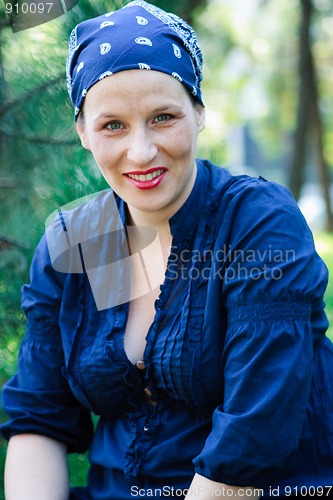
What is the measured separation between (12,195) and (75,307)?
2.13 feet

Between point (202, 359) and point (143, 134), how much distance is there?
0.52 meters

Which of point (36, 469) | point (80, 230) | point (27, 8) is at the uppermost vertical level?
point (27, 8)

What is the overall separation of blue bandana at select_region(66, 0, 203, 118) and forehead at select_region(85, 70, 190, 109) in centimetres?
1

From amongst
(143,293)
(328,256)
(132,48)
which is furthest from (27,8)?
(328,256)

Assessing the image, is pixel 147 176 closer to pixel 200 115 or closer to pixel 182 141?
pixel 182 141

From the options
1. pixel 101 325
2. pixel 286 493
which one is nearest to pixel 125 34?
pixel 101 325

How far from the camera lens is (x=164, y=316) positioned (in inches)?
68.5

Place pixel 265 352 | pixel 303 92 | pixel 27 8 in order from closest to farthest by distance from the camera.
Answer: pixel 265 352
pixel 27 8
pixel 303 92

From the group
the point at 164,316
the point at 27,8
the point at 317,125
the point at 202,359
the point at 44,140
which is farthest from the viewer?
the point at 317,125

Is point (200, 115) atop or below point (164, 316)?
atop

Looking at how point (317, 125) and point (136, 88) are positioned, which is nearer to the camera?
point (136, 88)

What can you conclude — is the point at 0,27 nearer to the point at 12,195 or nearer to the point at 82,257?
the point at 12,195

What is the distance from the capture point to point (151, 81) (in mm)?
1615

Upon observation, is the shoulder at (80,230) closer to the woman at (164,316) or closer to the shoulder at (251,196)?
the woman at (164,316)
